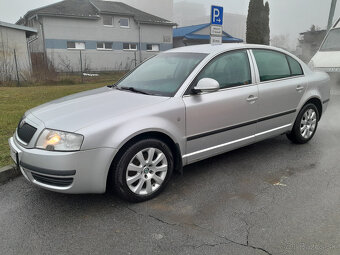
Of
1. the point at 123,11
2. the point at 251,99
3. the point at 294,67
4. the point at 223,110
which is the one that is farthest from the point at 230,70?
the point at 123,11

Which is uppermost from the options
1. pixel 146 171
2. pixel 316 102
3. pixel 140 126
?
pixel 140 126

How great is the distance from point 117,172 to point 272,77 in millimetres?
2615

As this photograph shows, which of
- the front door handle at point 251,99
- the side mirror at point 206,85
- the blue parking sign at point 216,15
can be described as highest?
the blue parking sign at point 216,15

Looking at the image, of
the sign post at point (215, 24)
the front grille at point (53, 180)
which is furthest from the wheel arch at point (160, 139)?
the sign post at point (215, 24)

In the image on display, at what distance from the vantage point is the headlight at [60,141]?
2.78 metres

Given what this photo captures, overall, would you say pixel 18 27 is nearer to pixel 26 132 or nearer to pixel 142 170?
pixel 26 132

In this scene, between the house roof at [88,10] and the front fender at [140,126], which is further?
the house roof at [88,10]

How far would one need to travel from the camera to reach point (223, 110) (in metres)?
3.67

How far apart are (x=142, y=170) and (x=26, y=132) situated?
1234 mm

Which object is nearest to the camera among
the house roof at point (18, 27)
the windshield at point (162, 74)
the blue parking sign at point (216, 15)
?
the windshield at point (162, 74)

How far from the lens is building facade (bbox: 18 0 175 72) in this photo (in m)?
27.0

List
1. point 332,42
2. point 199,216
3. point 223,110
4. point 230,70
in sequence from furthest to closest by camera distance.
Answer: point 332,42, point 230,70, point 223,110, point 199,216

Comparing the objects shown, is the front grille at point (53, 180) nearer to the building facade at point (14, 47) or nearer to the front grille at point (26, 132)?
the front grille at point (26, 132)

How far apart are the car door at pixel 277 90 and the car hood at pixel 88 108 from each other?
1.57 metres
